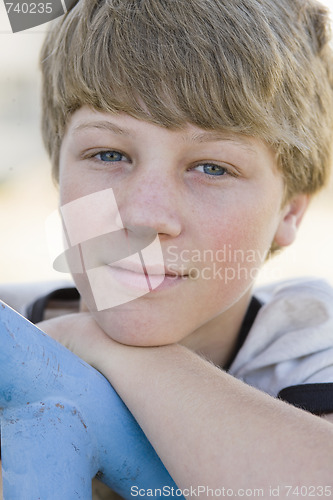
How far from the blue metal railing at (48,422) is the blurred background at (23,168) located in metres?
0.60

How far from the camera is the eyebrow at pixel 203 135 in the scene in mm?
874

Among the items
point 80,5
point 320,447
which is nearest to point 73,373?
point 320,447

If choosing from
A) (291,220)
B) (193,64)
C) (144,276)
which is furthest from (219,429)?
(291,220)

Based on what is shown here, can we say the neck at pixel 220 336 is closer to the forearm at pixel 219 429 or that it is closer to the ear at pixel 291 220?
the ear at pixel 291 220

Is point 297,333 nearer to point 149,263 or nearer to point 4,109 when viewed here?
point 149,263

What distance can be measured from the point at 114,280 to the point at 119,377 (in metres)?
0.19

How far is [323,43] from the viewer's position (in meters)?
1.10

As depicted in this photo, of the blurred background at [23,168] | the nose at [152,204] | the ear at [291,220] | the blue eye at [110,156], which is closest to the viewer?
the nose at [152,204]

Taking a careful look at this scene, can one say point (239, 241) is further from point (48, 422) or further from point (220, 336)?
point (48, 422)

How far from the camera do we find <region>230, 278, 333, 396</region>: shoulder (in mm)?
978

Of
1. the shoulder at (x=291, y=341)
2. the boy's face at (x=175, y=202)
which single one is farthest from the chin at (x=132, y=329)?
the shoulder at (x=291, y=341)

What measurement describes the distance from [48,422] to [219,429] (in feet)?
0.65

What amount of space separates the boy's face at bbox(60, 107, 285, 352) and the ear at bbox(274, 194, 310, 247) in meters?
0.16

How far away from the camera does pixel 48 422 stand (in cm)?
62
